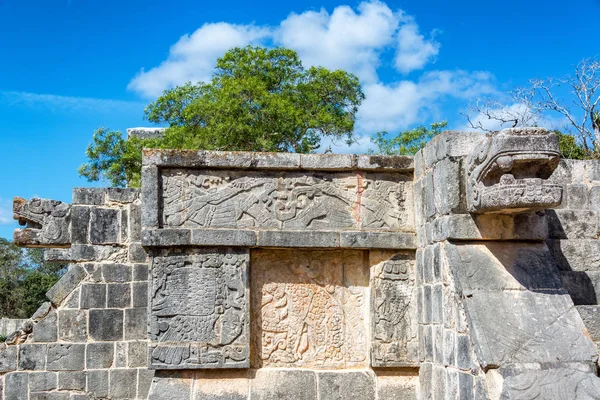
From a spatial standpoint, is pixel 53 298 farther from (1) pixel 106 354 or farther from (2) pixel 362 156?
(2) pixel 362 156

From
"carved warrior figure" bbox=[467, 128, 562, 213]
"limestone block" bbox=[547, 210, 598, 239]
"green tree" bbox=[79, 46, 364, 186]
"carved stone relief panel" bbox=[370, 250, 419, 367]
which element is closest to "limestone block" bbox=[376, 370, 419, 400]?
"carved stone relief panel" bbox=[370, 250, 419, 367]

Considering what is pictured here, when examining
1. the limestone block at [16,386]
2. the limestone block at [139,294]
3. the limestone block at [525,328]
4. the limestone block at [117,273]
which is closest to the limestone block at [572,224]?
the limestone block at [525,328]

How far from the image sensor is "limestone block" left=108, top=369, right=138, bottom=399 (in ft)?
21.4

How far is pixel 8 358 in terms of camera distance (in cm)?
648

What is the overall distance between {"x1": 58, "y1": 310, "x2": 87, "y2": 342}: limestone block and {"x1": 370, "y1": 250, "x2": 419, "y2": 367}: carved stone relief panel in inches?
119

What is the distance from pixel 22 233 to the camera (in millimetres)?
6660

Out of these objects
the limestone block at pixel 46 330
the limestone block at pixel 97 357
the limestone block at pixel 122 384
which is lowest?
the limestone block at pixel 122 384

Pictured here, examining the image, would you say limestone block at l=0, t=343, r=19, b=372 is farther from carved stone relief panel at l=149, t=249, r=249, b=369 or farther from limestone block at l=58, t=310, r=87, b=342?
carved stone relief panel at l=149, t=249, r=249, b=369

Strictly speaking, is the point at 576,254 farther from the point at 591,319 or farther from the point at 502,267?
the point at 502,267

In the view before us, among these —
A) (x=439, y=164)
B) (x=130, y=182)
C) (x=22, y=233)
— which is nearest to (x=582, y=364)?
(x=439, y=164)

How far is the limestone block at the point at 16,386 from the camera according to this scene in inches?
254

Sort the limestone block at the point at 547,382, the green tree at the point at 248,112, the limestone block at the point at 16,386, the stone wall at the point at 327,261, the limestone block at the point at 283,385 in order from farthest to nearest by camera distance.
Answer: the green tree at the point at 248,112 < the limestone block at the point at 16,386 < the limestone block at the point at 283,385 < the stone wall at the point at 327,261 < the limestone block at the point at 547,382

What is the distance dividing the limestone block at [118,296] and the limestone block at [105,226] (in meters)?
0.47

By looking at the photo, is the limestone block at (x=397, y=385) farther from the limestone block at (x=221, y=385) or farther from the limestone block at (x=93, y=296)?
the limestone block at (x=93, y=296)
